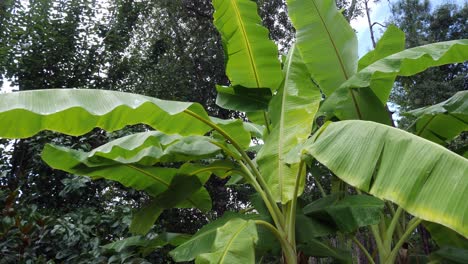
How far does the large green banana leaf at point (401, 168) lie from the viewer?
1.69 m

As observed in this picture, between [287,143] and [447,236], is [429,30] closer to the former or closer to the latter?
[447,236]

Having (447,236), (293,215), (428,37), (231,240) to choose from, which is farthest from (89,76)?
(428,37)

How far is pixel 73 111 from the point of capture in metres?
2.18

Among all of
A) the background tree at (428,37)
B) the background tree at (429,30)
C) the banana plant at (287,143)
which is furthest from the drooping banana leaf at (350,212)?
the background tree at (429,30)

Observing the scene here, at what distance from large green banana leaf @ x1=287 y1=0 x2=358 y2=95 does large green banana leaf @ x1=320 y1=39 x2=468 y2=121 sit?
23 centimetres

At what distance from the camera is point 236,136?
315 cm

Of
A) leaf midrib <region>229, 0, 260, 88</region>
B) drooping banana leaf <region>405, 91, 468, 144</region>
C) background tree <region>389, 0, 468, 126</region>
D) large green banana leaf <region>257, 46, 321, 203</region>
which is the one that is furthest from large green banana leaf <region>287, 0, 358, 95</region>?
background tree <region>389, 0, 468, 126</region>

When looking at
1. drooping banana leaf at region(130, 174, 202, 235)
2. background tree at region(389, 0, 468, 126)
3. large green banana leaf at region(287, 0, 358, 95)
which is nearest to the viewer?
drooping banana leaf at region(130, 174, 202, 235)

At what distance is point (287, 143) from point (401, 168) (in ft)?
3.04

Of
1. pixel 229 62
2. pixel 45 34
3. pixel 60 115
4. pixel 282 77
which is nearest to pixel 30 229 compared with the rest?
pixel 60 115

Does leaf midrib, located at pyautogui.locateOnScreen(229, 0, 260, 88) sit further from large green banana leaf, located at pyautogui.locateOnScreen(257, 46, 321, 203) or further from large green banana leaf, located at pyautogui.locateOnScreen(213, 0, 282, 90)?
large green banana leaf, located at pyautogui.locateOnScreen(257, 46, 321, 203)

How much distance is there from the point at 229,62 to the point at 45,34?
11.5ft

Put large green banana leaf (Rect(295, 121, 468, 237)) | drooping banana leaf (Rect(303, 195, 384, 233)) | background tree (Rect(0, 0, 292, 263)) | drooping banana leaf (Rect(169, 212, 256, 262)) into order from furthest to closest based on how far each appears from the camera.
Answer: background tree (Rect(0, 0, 292, 263)) → drooping banana leaf (Rect(169, 212, 256, 262)) → drooping banana leaf (Rect(303, 195, 384, 233)) → large green banana leaf (Rect(295, 121, 468, 237))

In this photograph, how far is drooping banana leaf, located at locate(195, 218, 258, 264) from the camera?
6.89ft
